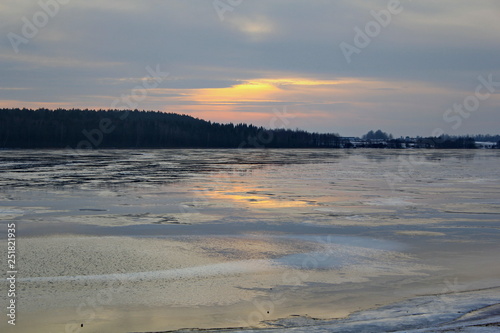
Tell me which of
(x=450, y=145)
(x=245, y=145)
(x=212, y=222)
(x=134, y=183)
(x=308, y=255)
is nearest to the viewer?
(x=308, y=255)

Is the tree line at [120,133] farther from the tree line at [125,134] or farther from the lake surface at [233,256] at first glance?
the lake surface at [233,256]

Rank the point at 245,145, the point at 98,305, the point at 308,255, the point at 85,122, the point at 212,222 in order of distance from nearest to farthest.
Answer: the point at 98,305
the point at 308,255
the point at 212,222
the point at 85,122
the point at 245,145

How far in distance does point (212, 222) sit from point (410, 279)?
7.58 m

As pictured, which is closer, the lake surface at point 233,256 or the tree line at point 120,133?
the lake surface at point 233,256

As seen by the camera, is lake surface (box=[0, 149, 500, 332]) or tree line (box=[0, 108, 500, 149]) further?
tree line (box=[0, 108, 500, 149])

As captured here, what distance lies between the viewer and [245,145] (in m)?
155

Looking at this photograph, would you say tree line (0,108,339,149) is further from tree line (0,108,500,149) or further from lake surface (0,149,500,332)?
lake surface (0,149,500,332)

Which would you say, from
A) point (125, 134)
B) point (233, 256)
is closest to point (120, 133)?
point (125, 134)

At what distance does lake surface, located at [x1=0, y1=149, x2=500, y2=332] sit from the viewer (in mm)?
8258

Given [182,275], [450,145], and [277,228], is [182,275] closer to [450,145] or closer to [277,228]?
[277,228]

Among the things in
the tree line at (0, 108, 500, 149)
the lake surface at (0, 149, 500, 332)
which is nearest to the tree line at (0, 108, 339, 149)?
the tree line at (0, 108, 500, 149)

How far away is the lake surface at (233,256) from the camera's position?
27.1 ft

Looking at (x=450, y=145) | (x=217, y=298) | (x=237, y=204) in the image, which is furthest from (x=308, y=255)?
(x=450, y=145)

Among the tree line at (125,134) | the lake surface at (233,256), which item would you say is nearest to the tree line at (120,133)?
the tree line at (125,134)
